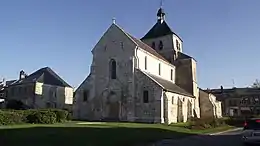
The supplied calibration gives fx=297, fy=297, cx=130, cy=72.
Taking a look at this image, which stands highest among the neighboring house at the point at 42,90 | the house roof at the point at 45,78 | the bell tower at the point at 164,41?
the bell tower at the point at 164,41

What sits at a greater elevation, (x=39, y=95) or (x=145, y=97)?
(x=39, y=95)

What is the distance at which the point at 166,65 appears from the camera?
5069 cm

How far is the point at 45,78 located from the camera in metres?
62.2

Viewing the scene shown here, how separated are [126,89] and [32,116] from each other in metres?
14.3

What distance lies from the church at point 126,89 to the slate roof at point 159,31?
975 cm

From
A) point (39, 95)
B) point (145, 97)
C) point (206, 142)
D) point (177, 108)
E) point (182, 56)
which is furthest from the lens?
point (39, 95)

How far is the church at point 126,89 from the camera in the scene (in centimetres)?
3847

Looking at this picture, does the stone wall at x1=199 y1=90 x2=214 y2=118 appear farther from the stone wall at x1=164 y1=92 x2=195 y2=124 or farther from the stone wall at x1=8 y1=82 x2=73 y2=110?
the stone wall at x1=8 y1=82 x2=73 y2=110

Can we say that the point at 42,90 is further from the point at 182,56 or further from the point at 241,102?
the point at 241,102

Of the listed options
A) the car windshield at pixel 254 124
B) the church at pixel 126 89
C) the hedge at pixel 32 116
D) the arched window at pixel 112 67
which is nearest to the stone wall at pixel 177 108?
the church at pixel 126 89

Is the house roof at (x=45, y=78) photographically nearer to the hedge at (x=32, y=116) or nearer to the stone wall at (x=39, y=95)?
the stone wall at (x=39, y=95)

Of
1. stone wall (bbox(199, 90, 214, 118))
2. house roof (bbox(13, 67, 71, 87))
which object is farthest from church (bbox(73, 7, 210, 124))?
house roof (bbox(13, 67, 71, 87))

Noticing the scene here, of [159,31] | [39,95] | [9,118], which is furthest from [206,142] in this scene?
[39,95]

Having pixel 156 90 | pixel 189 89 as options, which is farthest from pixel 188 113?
pixel 156 90
